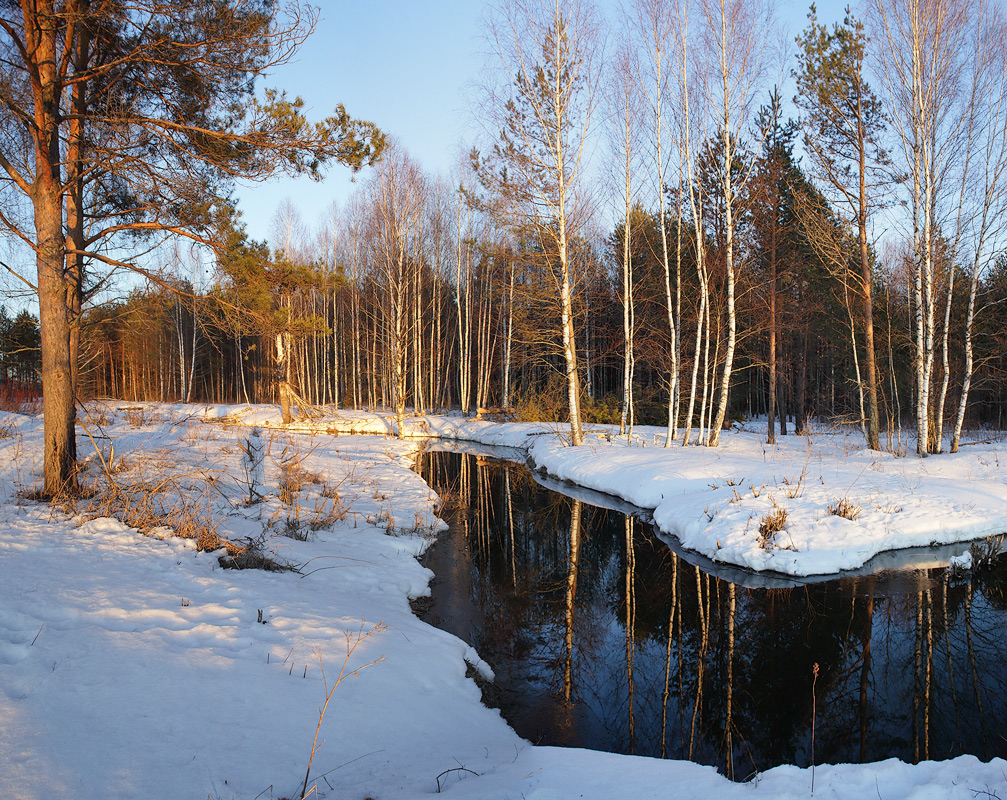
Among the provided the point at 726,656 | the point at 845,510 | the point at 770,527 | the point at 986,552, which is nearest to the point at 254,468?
the point at 726,656

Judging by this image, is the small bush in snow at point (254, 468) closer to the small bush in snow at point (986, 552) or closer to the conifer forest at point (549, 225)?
the conifer forest at point (549, 225)

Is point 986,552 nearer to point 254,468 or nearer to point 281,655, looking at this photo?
point 281,655

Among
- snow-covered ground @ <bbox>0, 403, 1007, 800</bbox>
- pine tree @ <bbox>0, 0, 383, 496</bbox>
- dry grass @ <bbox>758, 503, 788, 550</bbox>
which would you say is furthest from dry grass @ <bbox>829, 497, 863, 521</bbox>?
pine tree @ <bbox>0, 0, 383, 496</bbox>

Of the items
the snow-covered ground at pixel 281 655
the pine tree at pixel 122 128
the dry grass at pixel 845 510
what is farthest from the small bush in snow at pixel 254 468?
the dry grass at pixel 845 510

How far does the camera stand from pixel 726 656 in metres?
5.29

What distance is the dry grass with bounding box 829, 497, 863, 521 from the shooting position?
812cm

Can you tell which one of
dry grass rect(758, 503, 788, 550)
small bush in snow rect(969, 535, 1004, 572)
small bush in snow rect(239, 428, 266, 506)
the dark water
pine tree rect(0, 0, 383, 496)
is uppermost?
pine tree rect(0, 0, 383, 496)

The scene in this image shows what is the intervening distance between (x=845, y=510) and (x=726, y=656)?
4.25 metres

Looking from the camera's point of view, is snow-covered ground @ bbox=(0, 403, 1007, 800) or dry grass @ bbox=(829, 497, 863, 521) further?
dry grass @ bbox=(829, 497, 863, 521)

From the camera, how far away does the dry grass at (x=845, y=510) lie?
26.7 feet

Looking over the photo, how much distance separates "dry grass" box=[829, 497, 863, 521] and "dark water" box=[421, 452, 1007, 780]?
1074 mm

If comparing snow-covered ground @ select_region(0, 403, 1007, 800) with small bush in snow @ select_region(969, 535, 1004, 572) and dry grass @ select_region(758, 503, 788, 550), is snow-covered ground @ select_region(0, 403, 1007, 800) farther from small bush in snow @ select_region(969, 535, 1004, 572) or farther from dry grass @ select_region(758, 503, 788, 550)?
small bush in snow @ select_region(969, 535, 1004, 572)

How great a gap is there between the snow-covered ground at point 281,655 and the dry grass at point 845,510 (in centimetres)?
13

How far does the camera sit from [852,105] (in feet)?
47.8
